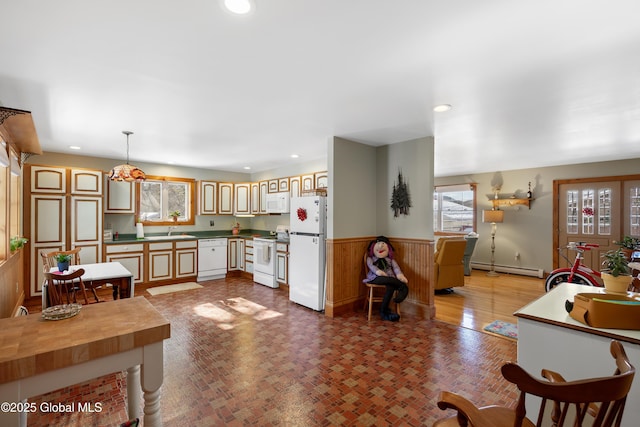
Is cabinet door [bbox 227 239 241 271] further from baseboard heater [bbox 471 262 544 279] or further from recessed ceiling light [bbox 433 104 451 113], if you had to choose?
baseboard heater [bbox 471 262 544 279]

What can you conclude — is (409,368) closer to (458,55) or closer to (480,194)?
(458,55)

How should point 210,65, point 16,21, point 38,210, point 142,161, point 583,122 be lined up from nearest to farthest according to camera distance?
point 16,21
point 210,65
point 583,122
point 38,210
point 142,161

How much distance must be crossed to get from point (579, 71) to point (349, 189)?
259cm

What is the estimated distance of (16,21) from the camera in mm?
1649

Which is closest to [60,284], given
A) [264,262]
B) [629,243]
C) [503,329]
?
[264,262]

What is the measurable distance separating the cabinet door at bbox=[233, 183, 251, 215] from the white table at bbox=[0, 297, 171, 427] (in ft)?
18.1

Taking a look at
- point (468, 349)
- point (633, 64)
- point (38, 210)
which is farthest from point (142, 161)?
point (633, 64)

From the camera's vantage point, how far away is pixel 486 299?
193 inches

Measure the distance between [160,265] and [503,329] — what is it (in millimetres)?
5534

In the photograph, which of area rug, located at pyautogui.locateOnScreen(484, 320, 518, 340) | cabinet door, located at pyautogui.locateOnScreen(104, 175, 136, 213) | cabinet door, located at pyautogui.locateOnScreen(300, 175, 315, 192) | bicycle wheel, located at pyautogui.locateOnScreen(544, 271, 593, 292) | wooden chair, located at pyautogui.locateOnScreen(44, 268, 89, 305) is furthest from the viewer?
cabinet door, located at pyautogui.locateOnScreen(300, 175, 315, 192)

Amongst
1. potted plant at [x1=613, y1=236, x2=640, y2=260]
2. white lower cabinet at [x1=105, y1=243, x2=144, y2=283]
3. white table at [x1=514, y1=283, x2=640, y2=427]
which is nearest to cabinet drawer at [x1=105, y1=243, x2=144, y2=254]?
white lower cabinet at [x1=105, y1=243, x2=144, y2=283]

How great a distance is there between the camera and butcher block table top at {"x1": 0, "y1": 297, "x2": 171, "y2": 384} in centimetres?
108

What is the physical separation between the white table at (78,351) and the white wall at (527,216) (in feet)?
24.6

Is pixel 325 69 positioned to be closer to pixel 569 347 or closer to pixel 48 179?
pixel 569 347
